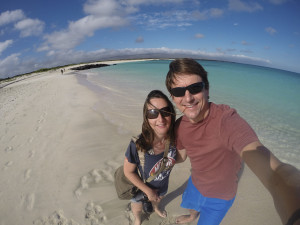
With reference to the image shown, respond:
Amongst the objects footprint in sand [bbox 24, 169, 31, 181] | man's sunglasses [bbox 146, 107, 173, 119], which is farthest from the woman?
footprint in sand [bbox 24, 169, 31, 181]

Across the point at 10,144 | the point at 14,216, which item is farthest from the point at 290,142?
the point at 10,144

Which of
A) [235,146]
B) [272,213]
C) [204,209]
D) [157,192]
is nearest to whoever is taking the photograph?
[235,146]

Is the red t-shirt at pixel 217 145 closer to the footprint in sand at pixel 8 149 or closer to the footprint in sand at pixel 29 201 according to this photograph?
the footprint in sand at pixel 29 201

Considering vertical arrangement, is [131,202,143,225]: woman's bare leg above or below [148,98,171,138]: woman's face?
below

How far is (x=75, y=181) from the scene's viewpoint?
3.75 meters

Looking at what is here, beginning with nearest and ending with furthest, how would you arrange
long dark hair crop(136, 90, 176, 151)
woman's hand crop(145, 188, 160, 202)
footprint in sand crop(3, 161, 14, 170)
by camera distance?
long dark hair crop(136, 90, 176, 151) → woman's hand crop(145, 188, 160, 202) → footprint in sand crop(3, 161, 14, 170)

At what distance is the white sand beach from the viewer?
2.98m

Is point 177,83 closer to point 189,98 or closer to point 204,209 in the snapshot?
point 189,98

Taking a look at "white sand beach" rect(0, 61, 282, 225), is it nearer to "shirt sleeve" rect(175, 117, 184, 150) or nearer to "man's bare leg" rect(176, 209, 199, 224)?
"man's bare leg" rect(176, 209, 199, 224)

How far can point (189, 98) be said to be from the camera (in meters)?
1.57

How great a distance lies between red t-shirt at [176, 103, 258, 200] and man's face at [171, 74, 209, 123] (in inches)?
2.7

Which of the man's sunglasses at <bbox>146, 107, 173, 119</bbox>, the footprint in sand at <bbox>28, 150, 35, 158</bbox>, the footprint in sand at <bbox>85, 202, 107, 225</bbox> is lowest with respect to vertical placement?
the footprint in sand at <bbox>85, 202, 107, 225</bbox>

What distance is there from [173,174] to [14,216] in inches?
131

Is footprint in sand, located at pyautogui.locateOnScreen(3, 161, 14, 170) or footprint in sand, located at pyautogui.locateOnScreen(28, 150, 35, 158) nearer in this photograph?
footprint in sand, located at pyautogui.locateOnScreen(3, 161, 14, 170)
